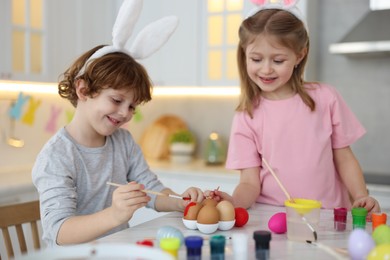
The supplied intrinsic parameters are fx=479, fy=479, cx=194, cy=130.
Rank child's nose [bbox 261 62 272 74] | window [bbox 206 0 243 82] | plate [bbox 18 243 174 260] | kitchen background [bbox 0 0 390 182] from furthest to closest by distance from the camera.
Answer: window [bbox 206 0 243 82]
kitchen background [bbox 0 0 390 182]
child's nose [bbox 261 62 272 74]
plate [bbox 18 243 174 260]

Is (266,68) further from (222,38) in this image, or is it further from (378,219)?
(222,38)

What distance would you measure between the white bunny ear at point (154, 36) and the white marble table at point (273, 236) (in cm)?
50

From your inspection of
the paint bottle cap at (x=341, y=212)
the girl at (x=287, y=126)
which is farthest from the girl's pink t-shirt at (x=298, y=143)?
the paint bottle cap at (x=341, y=212)

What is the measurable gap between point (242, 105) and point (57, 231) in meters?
0.74

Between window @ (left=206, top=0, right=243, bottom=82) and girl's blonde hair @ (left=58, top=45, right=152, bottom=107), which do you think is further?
window @ (left=206, top=0, right=243, bottom=82)

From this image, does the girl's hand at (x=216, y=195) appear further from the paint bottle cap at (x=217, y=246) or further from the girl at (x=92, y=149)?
the paint bottle cap at (x=217, y=246)

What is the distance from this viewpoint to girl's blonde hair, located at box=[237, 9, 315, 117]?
146 centimetres

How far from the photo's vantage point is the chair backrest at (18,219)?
129cm

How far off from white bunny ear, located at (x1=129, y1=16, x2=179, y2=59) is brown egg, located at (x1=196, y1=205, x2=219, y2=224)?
0.58m

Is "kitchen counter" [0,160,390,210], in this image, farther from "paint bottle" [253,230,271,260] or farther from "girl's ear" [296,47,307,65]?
"paint bottle" [253,230,271,260]

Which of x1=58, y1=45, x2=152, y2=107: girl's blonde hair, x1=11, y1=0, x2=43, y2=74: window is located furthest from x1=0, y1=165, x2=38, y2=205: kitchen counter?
x1=58, y1=45, x2=152, y2=107: girl's blonde hair

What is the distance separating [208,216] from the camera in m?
1.04

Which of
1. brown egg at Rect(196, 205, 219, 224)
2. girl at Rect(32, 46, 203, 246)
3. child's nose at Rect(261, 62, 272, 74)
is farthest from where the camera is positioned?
child's nose at Rect(261, 62, 272, 74)

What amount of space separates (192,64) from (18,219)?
74.5 inches
